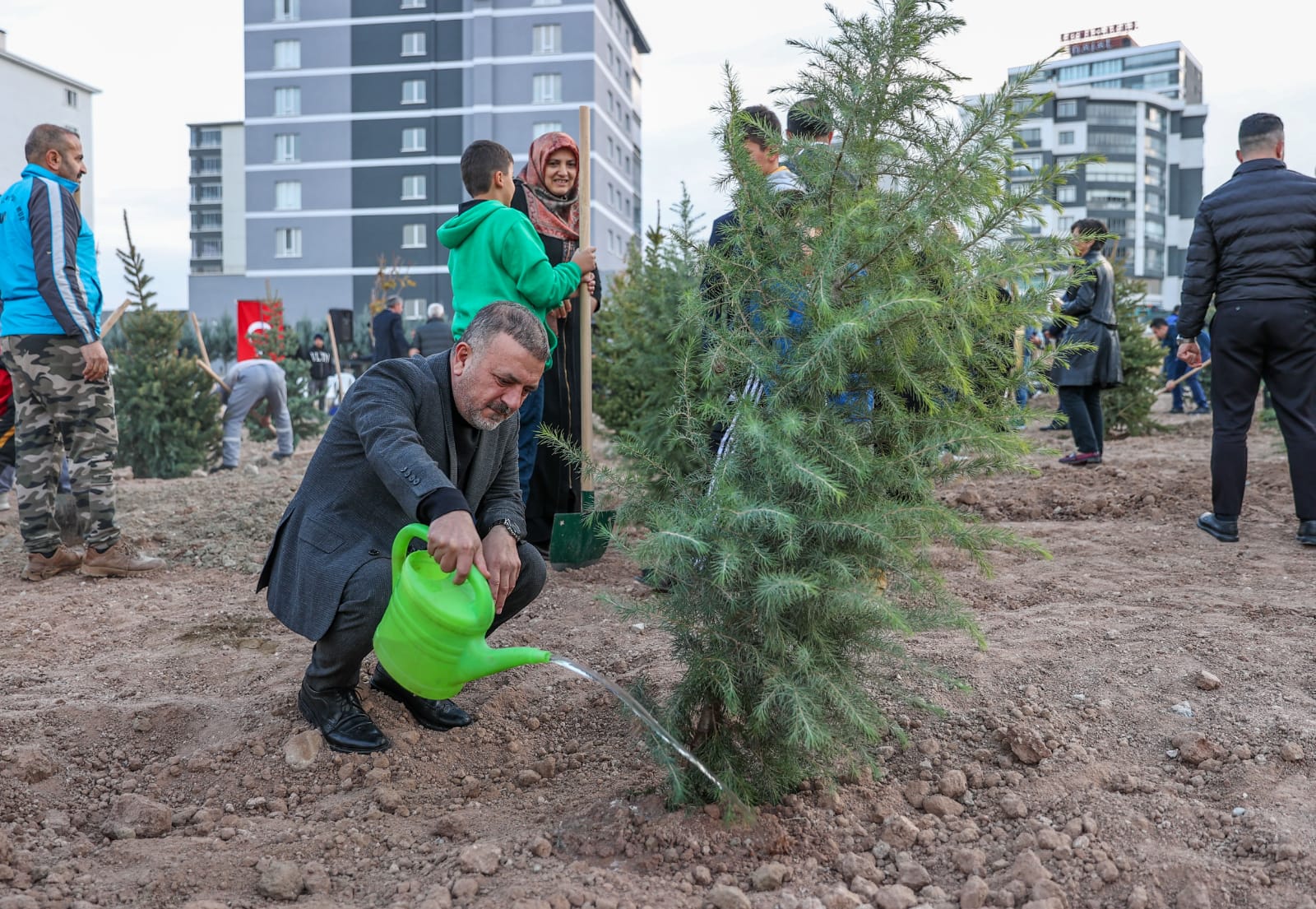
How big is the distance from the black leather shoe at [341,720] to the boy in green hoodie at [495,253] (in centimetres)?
166

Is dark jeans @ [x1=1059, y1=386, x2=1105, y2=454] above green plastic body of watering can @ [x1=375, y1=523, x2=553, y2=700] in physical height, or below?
above

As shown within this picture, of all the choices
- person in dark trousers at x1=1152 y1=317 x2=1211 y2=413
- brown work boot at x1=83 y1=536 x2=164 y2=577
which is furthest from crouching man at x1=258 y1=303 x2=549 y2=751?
person in dark trousers at x1=1152 y1=317 x2=1211 y2=413

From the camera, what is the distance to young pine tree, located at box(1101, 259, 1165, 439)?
361 inches

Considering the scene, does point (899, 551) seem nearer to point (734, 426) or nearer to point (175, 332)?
point (734, 426)

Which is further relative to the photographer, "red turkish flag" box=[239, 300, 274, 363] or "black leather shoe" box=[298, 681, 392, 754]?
Result: "red turkish flag" box=[239, 300, 274, 363]

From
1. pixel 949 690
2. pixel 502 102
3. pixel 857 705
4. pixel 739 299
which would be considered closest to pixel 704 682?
pixel 857 705

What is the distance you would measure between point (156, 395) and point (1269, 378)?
8156 millimetres

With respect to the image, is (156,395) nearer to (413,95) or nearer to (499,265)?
(499,265)

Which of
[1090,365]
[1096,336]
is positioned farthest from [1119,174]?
[1090,365]

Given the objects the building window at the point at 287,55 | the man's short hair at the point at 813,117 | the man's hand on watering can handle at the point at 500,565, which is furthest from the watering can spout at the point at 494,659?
the building window at the point at 287,55

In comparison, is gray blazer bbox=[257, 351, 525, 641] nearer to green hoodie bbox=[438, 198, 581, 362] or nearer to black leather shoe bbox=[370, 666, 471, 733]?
black leather shoe bbox=[370, 666, 471, 733]

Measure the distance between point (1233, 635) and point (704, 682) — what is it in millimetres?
2108

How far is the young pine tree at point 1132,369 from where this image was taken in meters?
9.18

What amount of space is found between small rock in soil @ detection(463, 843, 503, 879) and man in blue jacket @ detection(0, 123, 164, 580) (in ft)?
10.6
